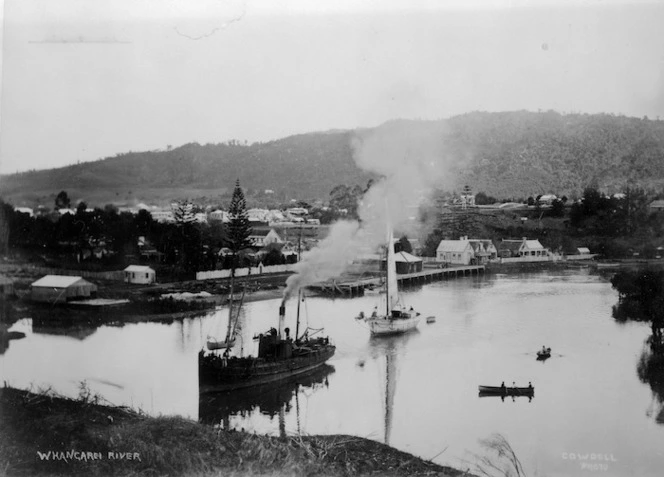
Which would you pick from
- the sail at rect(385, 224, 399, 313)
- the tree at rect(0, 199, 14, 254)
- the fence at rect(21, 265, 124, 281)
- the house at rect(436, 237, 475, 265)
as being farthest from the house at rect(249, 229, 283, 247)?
the tree at rect(0, 199, 14, 254)

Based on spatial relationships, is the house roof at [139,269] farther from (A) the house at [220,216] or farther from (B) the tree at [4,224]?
(B) the tree at [4,224]

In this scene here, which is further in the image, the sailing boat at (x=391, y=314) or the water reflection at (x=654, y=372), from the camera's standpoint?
the sailing boat at (x=391, y=314)

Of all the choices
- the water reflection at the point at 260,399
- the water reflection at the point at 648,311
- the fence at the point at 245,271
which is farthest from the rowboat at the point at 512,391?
the fence at the point at 245,271

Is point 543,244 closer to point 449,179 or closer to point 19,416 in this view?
point 449,179

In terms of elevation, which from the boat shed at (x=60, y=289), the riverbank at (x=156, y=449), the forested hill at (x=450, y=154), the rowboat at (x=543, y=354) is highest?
the forested hill at (x=450, y=154)

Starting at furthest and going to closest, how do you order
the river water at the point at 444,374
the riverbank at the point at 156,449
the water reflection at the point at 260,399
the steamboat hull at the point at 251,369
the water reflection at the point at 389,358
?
the steamboat hull at the point at 251,369 < the water reflection at the point at 260,399 < the water reflection at the point at 389,358 < the river water at the point at 444,374 < the riverbank at the point at 156,449

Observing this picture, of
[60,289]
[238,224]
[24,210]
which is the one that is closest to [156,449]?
[60,289]

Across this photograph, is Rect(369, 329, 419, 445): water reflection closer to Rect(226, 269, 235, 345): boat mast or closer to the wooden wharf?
the wooden wharf
